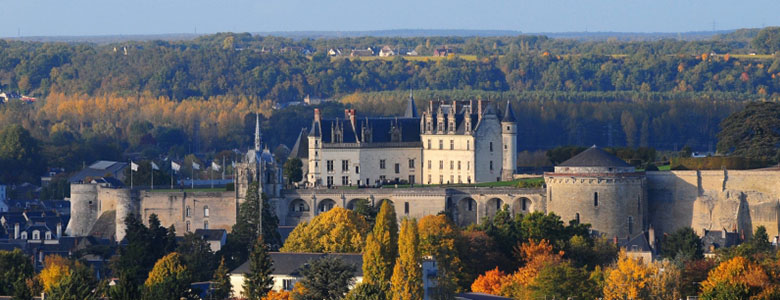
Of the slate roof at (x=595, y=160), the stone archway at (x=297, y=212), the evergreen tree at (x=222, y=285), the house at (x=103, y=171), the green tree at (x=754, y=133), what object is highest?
the green tree at (x=754, y=133)

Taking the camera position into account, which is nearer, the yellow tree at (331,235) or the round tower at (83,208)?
the yellow tree at (331,235)

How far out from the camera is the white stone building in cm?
10044

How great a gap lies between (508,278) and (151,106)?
4500 inches

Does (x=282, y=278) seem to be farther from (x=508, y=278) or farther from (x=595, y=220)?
(x=595, y=220)

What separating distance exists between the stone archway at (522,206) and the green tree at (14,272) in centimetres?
2416

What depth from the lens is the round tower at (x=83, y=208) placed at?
10406 centimetres

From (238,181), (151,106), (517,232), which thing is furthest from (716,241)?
(151,106)

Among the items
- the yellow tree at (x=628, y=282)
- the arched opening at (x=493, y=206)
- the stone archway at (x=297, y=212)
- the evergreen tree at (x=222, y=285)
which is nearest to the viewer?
the yellow tree at (x=628, y=282)

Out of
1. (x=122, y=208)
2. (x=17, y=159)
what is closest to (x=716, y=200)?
(x=122, y=208)

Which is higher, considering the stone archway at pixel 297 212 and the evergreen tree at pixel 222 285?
the stone archway at pixel 297 212

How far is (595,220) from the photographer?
3585 inches

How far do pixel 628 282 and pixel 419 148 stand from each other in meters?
34.5

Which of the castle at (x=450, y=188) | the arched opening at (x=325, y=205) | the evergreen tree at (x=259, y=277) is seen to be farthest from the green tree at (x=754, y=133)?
the evergreen tree at (x=259, y=277)

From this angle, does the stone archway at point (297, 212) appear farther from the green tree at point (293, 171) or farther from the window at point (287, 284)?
the window at point (287, 284)
